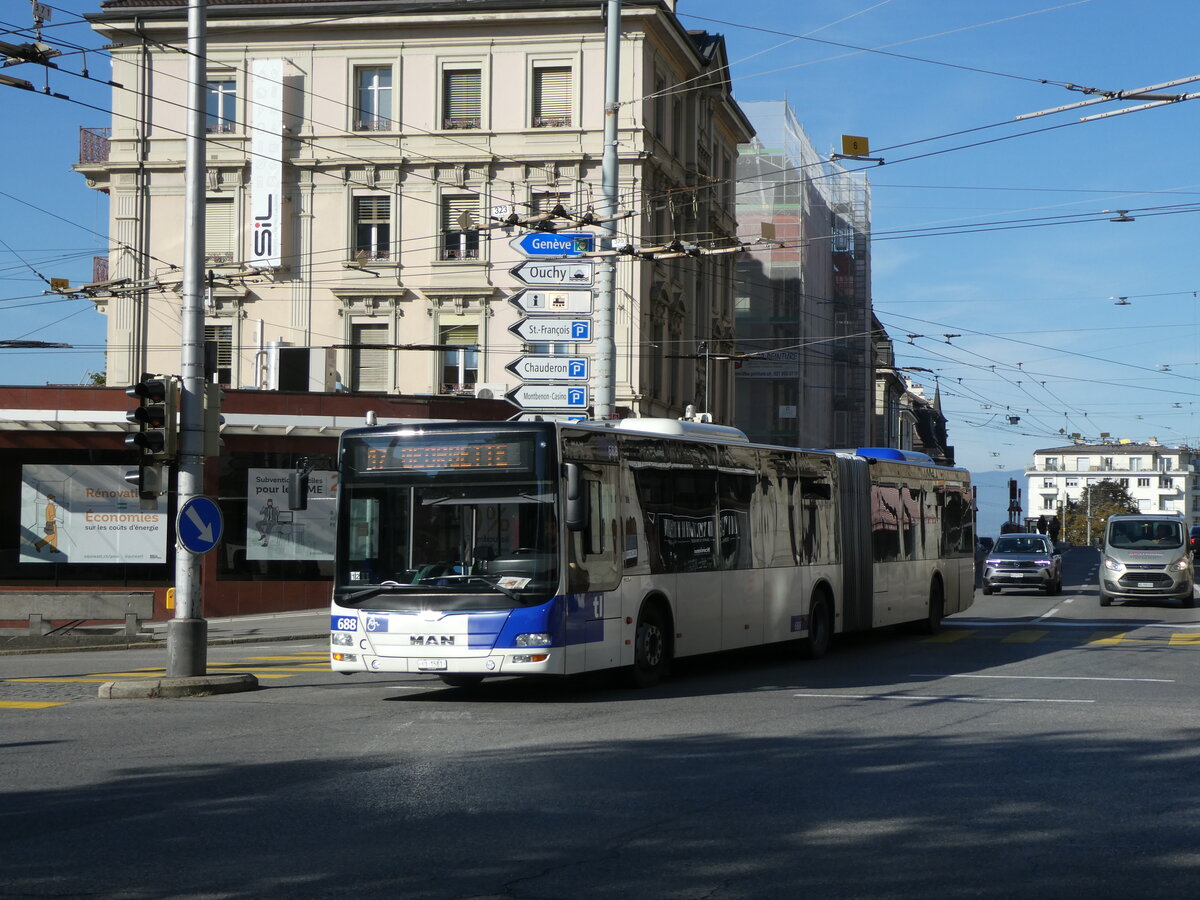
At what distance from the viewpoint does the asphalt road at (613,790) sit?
269 inches

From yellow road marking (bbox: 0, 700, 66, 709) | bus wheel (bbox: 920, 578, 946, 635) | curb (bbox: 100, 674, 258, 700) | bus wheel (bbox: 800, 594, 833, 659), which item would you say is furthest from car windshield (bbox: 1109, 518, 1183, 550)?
yellow road marking (bbox: 0, 700, 66, 709)

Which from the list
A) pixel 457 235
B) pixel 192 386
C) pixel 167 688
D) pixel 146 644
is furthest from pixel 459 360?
pixel 167 688

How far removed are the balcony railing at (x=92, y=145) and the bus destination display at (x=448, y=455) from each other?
3033 cm

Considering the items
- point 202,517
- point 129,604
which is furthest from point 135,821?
point 129,604

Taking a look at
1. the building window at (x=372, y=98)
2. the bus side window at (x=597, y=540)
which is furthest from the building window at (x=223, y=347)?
the bus side window at (x=597, y=540)

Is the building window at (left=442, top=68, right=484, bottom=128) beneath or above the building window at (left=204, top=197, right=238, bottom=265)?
above

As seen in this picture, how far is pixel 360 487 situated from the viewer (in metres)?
14.7

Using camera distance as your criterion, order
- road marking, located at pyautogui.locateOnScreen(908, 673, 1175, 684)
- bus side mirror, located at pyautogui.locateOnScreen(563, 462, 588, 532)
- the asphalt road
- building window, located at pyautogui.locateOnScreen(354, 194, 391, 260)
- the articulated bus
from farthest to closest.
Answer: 1. building window, located at pyautogui.locateOnScreen(354, 194, 391, 260)
2. road marking, located at pyautogui.locateOnScreen(908, 673, 1175, 684)
3. the articulated bus
4. bus side mirror, located at pyautogui.locateOnScreen(563, 462, 588, 532)
5. the asphalt road

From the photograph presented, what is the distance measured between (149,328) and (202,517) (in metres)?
27.2

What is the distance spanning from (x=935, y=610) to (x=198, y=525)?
1363 cm

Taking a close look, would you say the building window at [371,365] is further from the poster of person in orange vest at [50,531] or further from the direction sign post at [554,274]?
the direction sign post at [554,274]

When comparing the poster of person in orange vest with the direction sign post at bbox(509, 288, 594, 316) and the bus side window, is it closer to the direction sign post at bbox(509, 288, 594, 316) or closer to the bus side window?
the direction sign post at bbox(509, 288, 594, 316)

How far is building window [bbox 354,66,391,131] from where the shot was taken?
4084cm

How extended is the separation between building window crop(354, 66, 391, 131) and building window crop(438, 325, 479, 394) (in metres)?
5.69
